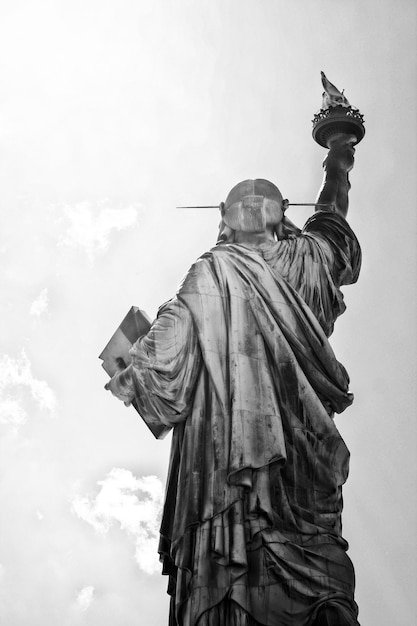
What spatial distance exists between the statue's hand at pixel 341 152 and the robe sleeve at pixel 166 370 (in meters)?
4.91

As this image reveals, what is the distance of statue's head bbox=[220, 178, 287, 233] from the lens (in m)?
18.3

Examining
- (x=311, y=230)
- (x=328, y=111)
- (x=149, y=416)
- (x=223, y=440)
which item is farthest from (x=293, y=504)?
(x=328, y=111)

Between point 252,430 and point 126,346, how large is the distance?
2.60m

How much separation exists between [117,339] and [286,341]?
2.51m

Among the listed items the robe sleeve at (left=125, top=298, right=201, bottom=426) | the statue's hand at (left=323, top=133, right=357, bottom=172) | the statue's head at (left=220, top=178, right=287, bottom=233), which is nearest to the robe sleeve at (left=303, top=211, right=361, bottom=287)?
the statue's head at (left=220, top=178, right=287, bottom=233)

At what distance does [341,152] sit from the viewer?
64.0 ft

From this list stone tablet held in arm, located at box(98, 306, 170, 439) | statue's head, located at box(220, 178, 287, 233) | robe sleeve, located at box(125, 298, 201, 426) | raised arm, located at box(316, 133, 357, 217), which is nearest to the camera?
robe sleeve, located at box(125, 298, 201, 426)

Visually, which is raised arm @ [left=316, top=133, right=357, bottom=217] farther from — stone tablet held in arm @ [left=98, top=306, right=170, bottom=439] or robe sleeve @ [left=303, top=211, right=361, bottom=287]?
stone tablet held in arm @ [left=98, top=306, right=170, bottom=439]

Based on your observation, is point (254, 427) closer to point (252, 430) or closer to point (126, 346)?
point (252, 430)

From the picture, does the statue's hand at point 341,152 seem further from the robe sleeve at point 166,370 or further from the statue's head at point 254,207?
the robe sleeve at point 166,370

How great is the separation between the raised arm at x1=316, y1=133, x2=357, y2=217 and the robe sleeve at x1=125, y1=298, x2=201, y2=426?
4.11 metres

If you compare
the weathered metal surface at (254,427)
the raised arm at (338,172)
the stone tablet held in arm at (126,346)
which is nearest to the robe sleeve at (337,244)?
the weathered metal surface at (254,427)

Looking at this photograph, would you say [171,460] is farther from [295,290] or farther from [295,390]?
[295,290]

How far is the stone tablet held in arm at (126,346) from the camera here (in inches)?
634
